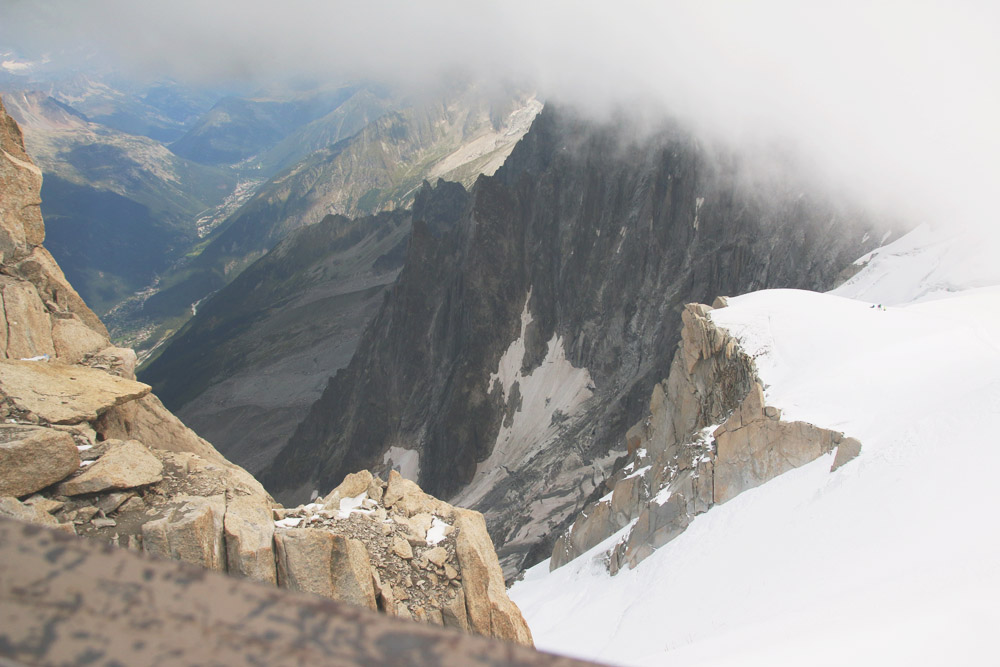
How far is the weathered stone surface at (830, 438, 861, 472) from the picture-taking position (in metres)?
15.5

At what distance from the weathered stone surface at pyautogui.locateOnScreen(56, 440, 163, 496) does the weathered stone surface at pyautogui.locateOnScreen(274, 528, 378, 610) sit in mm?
2536

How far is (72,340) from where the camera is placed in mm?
15070

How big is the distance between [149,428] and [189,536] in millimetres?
6455

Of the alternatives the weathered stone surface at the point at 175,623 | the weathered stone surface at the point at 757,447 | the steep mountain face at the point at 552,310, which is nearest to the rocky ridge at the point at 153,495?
the weathered stone surface at the point at 175,623

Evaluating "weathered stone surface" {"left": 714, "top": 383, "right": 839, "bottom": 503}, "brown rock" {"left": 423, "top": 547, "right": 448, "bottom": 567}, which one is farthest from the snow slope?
"brown rock" {"left": 423, "top": 547, "right": 448, "bottom": 567}

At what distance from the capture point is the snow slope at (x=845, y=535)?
7.14 m

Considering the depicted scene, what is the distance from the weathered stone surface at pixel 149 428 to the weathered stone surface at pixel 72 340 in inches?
72.8

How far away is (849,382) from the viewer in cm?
1941

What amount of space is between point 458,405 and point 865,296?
51349 mm

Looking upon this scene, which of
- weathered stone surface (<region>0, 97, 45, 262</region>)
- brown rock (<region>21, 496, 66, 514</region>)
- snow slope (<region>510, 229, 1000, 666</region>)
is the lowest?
snow slope (<region>510, 229, 1000, 666</region>)

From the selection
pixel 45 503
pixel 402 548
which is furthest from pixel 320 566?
pixel 45 503

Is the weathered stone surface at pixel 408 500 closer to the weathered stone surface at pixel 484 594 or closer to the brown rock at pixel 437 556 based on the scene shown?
the weathered stone surface at pixel 484 594

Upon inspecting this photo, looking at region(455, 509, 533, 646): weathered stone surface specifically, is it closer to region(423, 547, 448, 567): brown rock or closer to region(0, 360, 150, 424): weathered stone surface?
region(423, 547, 448, 567): brown rock

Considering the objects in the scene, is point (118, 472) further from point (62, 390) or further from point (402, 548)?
point (402, 548)
